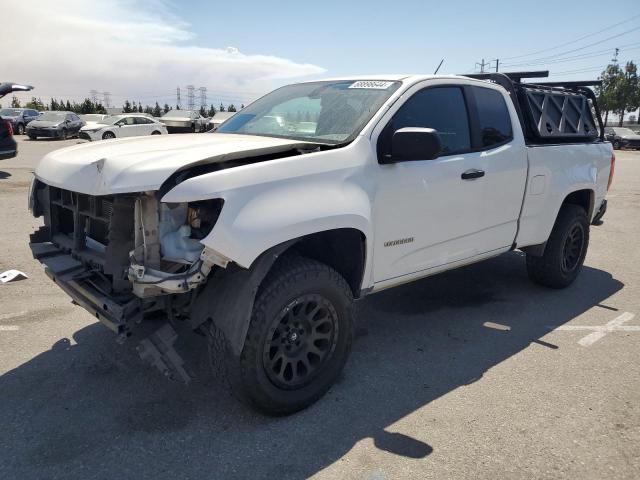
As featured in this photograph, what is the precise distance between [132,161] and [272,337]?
118 cm

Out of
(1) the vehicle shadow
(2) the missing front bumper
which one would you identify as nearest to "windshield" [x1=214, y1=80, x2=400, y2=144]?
(2) the missing front bumper

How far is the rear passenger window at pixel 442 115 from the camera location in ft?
12.1

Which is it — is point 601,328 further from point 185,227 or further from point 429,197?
point 185,227

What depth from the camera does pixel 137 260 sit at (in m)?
2.72

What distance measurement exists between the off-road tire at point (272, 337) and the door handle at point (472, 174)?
132 centimetres

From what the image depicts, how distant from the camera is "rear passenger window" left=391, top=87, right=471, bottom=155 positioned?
145 inches

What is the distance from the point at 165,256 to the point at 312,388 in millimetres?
1184

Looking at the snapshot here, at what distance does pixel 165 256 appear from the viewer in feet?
8.98

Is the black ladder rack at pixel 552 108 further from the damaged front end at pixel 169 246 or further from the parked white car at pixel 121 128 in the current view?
the parked white car at pixel 121 128

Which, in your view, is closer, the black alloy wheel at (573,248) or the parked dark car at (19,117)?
the black alloy wheel at (573,248)

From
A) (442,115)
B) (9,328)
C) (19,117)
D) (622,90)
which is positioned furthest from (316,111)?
(622,90)

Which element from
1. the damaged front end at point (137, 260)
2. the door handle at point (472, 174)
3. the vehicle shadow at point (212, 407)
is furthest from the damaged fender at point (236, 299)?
the door handle at point (472, 174)

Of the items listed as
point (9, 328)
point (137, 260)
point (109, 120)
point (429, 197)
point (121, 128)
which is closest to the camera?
point (137, 260)

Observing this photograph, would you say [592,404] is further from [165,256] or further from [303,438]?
[165,256]
